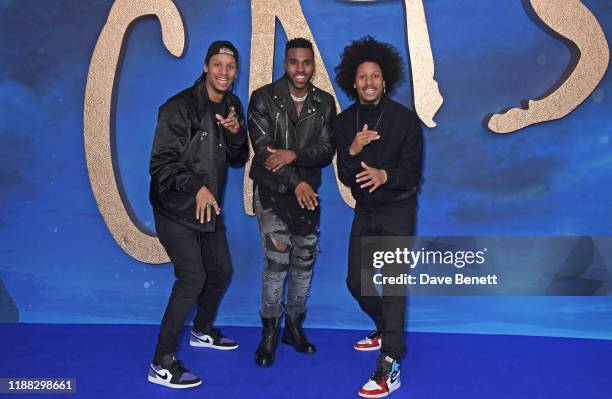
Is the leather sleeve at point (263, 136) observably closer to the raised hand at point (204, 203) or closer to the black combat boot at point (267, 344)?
the raised hand at point (204, 203)

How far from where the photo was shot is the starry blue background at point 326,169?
4.10 m

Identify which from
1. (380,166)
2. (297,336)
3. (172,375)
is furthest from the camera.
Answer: (297,336)

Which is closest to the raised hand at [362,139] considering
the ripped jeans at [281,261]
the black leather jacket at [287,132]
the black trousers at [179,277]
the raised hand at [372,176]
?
the raised hand at [372,176]

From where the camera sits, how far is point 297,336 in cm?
384

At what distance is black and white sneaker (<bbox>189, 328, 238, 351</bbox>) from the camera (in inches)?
153

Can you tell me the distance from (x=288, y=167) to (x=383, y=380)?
122 centimetres

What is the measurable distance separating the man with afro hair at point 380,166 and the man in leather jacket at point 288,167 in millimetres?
172

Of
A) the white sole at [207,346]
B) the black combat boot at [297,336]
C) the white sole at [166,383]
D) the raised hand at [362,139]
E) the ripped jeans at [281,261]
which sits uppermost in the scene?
the raised hand at [362,139]

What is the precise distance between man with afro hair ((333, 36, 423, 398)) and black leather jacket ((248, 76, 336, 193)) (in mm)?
97

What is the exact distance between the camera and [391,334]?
3.21 meters

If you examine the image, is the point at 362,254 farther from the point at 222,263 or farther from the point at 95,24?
the point at 95,24

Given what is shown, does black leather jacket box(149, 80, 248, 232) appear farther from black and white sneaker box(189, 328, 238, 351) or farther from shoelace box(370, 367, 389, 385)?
shoelace box(370, 367, 389, 385)

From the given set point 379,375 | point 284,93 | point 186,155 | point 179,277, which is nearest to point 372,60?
point 284,93

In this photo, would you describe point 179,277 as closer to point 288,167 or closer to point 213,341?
point 213,341
